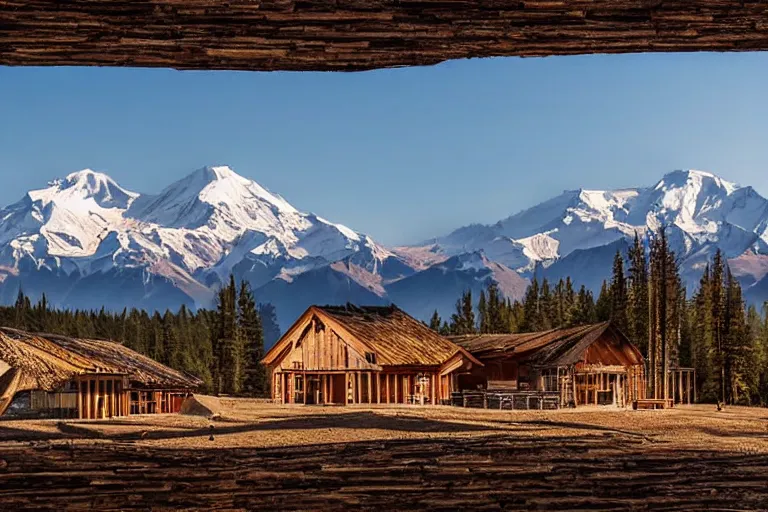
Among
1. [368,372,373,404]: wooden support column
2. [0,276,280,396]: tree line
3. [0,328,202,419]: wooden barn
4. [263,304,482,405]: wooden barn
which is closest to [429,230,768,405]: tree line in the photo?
[263,304,482,405]: wooden barn

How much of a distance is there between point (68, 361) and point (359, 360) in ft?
27.4

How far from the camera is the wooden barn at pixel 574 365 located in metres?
25.9

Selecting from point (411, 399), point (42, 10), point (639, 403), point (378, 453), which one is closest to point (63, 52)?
point (42, 10)

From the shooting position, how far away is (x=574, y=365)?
26.0 metres

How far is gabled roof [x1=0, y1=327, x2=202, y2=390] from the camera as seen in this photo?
486 inches

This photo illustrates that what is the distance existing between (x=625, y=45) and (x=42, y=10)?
3.41m

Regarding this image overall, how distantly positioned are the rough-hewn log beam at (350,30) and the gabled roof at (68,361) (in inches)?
255

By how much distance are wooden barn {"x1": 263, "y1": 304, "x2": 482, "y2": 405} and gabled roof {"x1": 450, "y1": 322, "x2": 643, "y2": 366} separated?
2.90m

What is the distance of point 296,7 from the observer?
5.62 m

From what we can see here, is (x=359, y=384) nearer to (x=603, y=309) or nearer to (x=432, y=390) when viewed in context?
(x=432, y=390)

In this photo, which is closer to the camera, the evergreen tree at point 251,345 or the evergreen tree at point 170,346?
the evergreen tree at point 251,345

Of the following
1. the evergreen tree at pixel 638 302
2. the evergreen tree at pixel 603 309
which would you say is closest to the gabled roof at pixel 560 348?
the evergreen tree at pixel 638 302

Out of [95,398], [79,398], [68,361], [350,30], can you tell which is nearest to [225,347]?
[68,361]

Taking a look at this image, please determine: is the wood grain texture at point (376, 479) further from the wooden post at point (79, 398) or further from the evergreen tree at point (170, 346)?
the evergreen tree at point (170, 346)
